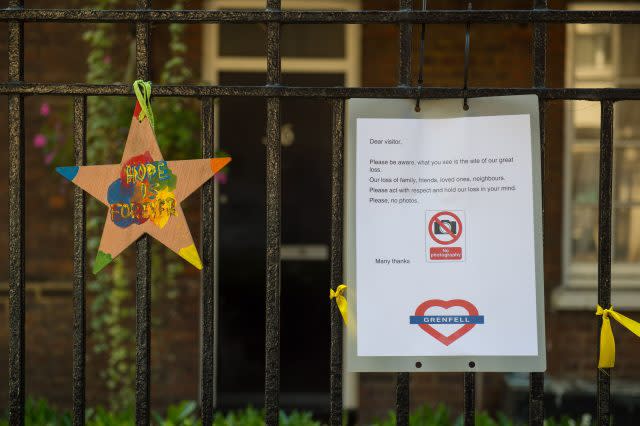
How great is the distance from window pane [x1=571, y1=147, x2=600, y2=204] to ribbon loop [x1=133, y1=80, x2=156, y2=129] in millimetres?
4276

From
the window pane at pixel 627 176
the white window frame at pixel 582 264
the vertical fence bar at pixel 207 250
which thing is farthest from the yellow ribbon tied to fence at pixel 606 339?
the window pane at pixel 627 176

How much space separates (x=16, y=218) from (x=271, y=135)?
637mm

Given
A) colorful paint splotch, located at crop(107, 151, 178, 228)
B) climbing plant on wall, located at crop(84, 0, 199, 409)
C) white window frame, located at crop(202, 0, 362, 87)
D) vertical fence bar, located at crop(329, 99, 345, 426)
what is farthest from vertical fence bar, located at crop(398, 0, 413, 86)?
white window frame, located at crop(202, 0, 362, 87)

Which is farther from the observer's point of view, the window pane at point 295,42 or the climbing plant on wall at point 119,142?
the window pane at point 295,42

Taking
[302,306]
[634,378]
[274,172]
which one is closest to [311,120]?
[302,306]

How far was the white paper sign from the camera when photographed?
1936mm

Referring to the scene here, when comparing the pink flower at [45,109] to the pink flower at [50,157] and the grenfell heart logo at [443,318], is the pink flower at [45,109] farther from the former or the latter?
the grenfell heart logo at [443,318]

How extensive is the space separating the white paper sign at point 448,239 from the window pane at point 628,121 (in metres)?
4.10

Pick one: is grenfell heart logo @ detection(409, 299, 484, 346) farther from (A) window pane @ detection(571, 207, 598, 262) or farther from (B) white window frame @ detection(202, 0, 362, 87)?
(A) window pane @ detection(571, 207, 598, 262)

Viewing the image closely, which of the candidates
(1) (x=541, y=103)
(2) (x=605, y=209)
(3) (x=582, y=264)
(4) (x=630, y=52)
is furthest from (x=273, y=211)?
(4) (x=630, y=52)

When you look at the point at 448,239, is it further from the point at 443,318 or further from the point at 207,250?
the point at 207,250

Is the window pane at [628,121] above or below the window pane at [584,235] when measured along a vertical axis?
above

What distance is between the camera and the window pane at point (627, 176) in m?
5.77

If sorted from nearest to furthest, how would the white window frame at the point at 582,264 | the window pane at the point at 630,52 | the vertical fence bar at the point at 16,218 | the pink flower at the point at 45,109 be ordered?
the vertical fence bar at the point at 16,218
the pink flower at the point at 45,109
the white window frame at the point at 582,264
the window pane at the point at 630,52
